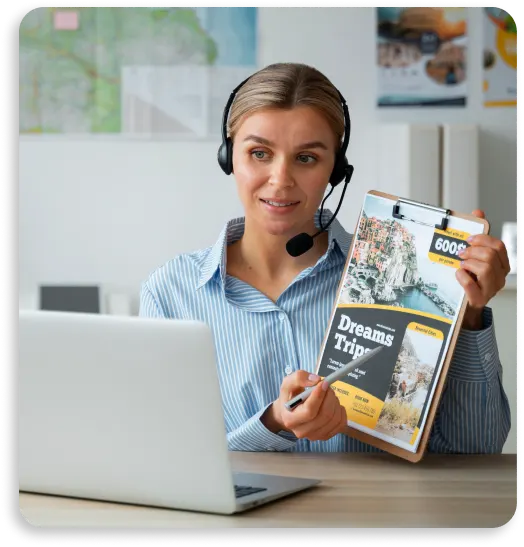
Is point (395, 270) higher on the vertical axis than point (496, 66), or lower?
lower

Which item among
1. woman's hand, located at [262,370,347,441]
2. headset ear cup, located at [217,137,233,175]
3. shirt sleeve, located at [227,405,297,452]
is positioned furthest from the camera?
headset ear cup, located at [217,137,233,175]

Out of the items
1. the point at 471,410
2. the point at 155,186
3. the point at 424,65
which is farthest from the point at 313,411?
the point at 424,65

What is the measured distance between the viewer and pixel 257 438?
0.91 m

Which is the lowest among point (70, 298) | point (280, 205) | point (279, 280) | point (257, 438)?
point (70, 298)

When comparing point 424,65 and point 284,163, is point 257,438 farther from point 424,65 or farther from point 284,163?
point 424,65

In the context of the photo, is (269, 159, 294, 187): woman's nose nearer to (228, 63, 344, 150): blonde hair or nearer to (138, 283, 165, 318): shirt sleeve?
(228, 63, 344, 150): blonde hair

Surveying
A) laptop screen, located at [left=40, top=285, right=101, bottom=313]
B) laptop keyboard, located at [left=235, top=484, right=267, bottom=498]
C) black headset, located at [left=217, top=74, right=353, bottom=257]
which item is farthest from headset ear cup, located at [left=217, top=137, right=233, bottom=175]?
laptop screen, located at [left=40, top=285, right=101, bottom=313]

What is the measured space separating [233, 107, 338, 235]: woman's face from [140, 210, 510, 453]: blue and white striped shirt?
0.07 meters

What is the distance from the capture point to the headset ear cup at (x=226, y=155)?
1.13 meters

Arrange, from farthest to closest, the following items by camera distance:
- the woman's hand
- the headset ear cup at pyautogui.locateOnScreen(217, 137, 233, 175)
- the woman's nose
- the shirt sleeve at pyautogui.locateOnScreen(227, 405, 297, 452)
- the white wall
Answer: the white wall
the headset ear cup at pyautogui.locateOnScreen(217, 137, 233, 175)
the woman's nose
the shirt sleeve at pyautogui.locateOnScreen(227, 405, 297, 452)
the woman's hand

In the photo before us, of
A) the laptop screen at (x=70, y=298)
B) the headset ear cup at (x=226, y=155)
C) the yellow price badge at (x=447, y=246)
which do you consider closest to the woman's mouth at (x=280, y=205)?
the headset ear cup at (x=226, y=155)

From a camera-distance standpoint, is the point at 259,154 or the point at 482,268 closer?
the point at 482,268

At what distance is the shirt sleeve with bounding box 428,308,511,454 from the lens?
3.04ft

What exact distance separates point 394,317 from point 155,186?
79.2 inches
